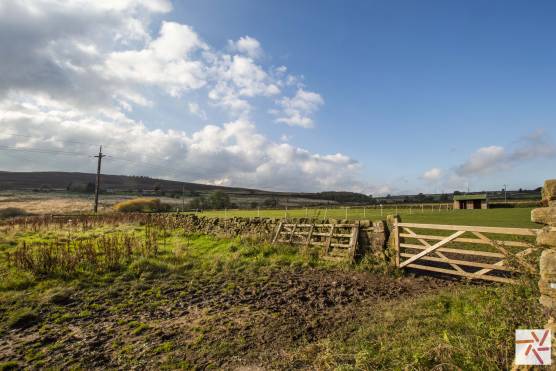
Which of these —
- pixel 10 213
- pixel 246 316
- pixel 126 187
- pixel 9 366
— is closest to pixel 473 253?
pixel 246 316

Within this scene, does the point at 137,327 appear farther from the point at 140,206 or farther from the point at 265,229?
the point at 140,206

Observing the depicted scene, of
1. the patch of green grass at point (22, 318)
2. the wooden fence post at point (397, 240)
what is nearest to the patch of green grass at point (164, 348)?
the patch of green grass at point (22, 318)

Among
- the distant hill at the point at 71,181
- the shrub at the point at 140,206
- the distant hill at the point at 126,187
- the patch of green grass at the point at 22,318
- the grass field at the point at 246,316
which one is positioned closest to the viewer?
the grass field at the point at 246,316

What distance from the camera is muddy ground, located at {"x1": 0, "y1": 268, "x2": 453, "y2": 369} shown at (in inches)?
187

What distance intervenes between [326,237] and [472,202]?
221 feet

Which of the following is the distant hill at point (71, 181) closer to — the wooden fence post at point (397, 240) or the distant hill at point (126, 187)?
the distant hill at point (126, 187)

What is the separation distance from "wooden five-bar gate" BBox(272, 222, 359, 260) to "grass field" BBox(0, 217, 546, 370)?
89cm

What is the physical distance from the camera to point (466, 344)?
11.7 feet

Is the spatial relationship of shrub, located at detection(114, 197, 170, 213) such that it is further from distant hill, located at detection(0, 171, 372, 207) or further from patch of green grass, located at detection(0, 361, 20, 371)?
patch of green grass, located at detection(0, 361, 20, 371)

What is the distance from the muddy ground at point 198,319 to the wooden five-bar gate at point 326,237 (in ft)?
6.47

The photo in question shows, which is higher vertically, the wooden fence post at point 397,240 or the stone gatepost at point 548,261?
the stone gatepost at point 548,261

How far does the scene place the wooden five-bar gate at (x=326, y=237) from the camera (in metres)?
11.5

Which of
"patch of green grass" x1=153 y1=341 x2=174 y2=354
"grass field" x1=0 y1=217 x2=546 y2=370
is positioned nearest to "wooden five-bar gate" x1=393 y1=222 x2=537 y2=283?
"grass field" x1=0 y1=217 x2=546 y2=370

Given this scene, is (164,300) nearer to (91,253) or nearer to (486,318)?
(91,253)
